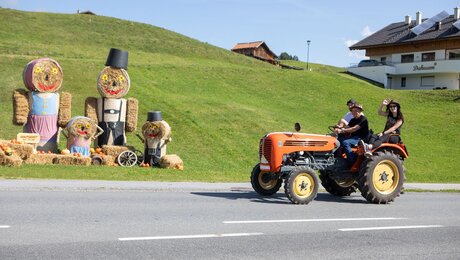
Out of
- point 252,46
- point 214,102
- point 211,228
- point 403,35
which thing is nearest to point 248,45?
point 252,46

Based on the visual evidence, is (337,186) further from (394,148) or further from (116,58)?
(116,58)

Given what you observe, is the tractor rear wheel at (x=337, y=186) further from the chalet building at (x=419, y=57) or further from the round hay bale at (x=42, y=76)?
the chalet building at (x=419, y=57)

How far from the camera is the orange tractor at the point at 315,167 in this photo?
39.2 ft

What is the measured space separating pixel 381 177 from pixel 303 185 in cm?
198

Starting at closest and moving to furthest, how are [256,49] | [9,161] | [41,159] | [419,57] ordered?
[9,161] < [41,159] < [419,57] < [256,49]

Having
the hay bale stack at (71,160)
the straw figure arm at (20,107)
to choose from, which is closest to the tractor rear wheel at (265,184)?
the hay bale stack at (71,160)

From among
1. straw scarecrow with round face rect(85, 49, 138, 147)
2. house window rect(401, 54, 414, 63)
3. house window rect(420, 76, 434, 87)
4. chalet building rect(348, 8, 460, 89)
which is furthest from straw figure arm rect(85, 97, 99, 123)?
house window rect(401, 54, 414, 63)

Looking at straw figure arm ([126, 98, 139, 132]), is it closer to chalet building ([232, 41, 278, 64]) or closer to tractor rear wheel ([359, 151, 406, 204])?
tractor rear wheel ([359, 151, 406, 204])

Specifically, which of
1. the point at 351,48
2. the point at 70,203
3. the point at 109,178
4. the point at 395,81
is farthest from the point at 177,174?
the point at 351,48

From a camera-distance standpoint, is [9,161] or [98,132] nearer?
[9,161]

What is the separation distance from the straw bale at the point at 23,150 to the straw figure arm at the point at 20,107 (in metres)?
1.88

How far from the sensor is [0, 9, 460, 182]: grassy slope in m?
23.2

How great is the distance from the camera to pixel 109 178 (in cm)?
1552

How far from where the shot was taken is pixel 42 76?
18844 mm
